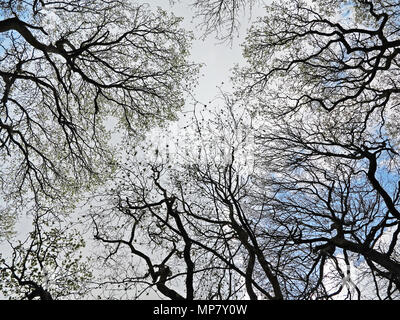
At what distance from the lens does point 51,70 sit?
10.6m

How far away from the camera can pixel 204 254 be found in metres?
6.77

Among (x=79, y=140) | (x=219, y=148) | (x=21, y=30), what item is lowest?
(x=219, y=148)

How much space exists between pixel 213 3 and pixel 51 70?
6898 millimetres

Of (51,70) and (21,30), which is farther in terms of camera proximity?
(51,70)

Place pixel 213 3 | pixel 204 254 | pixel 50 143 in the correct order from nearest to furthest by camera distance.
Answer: pixel 204 254, pixel 213 3, pixel 50 143

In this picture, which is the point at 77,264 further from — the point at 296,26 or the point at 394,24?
the point at 394,24

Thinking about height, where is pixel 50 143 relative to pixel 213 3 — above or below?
below
